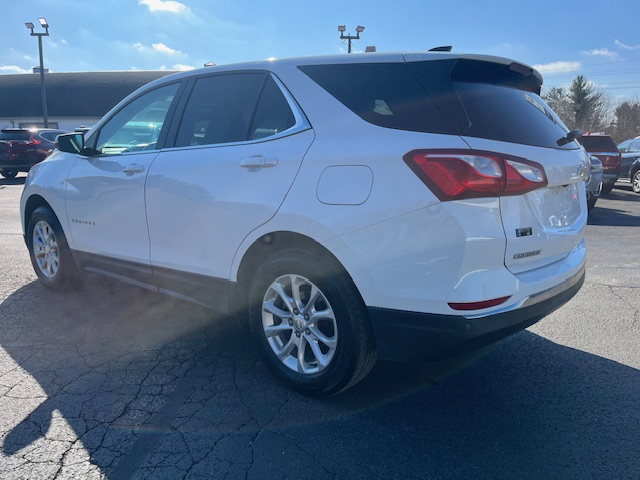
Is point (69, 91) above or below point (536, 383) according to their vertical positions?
above

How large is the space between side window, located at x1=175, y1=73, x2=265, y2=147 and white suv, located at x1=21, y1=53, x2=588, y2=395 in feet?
0.03

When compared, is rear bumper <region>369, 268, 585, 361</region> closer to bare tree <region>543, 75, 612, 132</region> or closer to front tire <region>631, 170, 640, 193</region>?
front tire <region>631, 170, 640, 193</region>

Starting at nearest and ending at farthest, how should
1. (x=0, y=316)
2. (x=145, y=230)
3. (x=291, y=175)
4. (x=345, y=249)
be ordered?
(x=345, y=249) → (x=291, y=175) → (x=145, y=230) → (x=0, y=316)

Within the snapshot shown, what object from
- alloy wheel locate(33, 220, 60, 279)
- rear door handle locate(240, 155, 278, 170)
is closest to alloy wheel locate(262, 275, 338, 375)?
rear door handle locate(240, 155, 278, 170)

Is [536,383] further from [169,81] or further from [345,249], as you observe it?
[169,81]

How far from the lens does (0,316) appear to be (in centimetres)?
440

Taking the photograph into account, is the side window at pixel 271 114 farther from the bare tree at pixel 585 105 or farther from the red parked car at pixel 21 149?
the bare tree at pixel 585 105

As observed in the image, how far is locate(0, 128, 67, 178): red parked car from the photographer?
16797mm

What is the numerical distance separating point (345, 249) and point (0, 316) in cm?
331

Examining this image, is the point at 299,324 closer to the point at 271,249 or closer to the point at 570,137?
the point at 271,249

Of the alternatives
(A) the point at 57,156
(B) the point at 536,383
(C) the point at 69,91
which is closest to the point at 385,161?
(B) the point at 536,383

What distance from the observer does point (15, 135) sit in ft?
56.5

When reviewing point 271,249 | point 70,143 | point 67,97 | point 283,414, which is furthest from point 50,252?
point 67,97

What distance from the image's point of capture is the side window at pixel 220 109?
11.2ft
